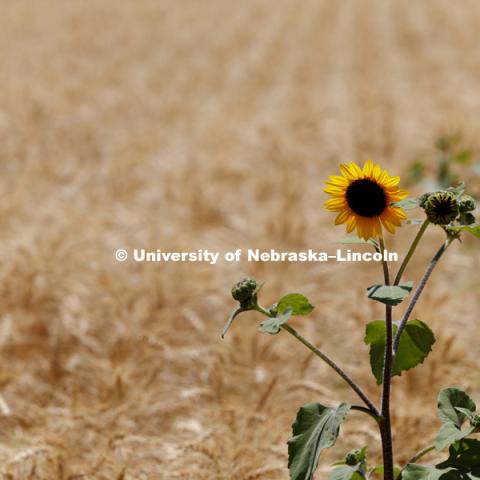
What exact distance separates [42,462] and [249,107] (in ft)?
19.1

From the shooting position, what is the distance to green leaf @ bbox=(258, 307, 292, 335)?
122 centimetres

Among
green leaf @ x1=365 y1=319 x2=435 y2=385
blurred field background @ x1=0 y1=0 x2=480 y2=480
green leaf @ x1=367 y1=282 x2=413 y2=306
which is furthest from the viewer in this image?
blurred field background @ x1=0 y1=0 x2=480 y2=480

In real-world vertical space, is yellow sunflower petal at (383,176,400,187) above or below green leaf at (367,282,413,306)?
above

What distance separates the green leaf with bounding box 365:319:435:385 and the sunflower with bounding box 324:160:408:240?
21 centimetres

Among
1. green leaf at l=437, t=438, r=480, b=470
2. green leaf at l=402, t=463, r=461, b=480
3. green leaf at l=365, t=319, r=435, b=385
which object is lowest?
green leaf at l=402, t=463, r=461, b=480

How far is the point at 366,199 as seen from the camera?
1328mm

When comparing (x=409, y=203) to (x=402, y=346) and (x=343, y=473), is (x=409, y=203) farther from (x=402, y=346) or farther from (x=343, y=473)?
(x=343, y=473)

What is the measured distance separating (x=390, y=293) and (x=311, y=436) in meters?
0.30

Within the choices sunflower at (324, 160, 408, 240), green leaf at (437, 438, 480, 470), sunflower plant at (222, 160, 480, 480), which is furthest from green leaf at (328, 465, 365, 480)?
sunflower at (324, 160, 408, 240)

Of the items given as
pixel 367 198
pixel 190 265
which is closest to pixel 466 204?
pixel 367 198

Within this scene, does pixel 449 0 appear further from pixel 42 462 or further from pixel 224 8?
pixel 42 462

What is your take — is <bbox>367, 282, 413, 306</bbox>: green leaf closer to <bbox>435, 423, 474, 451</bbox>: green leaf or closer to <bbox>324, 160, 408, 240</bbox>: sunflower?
<bbox>324, 160, 408, 240</bbox>: sunflower

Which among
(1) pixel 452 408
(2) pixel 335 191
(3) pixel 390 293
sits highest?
(2) pixel 335 191

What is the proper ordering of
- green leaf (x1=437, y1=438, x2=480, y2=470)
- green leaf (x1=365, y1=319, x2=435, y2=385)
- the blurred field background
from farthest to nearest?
1. the blurred field background
2. green leaf (x1=365, y1=319, x2=435, y2=385)
3. green leaf (x1=437, y1=438, x2=480, y2=470)
